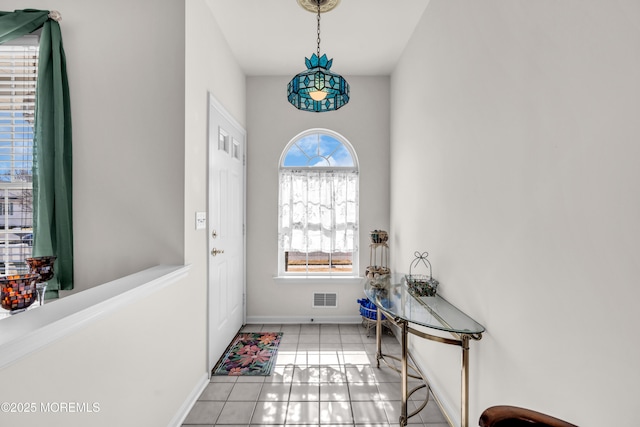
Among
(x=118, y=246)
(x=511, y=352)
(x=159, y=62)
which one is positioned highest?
(x=159, y=62)

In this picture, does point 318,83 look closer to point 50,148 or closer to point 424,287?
point 424,287

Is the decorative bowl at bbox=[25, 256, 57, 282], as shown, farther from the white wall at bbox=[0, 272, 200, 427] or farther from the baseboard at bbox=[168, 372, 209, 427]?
the baseboard at bbox=[168, 372, 209, 427]

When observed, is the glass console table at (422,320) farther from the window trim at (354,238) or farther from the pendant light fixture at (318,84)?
the pendant light fixture at (318,84)

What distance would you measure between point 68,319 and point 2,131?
1665 millimetres

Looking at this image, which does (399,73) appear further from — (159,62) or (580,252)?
(580,252)

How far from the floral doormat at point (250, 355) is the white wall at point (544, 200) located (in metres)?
1.48

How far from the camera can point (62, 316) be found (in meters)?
1.02

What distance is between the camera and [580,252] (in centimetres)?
96

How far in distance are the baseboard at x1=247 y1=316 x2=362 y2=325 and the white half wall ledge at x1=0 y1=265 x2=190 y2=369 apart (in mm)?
2139

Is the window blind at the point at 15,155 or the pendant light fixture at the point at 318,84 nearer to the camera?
the pendant light fixture at the point at 318,84

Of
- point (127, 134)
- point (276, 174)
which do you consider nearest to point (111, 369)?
point (127, 134)

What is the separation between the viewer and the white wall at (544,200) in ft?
2.75

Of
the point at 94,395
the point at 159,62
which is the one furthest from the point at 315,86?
the point at 94,395

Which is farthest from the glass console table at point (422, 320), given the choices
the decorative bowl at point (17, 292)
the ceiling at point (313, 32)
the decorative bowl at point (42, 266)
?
the ceiling at point (313, 32)
